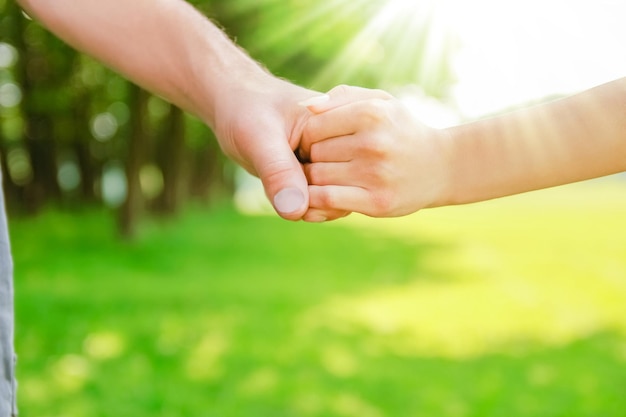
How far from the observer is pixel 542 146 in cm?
244

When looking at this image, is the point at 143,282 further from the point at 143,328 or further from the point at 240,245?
the point at 240,245

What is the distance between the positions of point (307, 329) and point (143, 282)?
3.03 m

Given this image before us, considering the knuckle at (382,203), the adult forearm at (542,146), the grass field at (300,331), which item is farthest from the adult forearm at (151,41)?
the grass field at (300,331)

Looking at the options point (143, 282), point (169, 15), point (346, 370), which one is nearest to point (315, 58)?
point (143, 282)

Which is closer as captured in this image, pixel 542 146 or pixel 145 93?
pixel 542 146

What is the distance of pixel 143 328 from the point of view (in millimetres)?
7730

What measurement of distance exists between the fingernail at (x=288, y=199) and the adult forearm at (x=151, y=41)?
1.26ft

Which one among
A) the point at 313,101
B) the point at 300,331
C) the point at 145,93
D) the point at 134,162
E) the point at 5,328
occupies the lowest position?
the point at 134,162

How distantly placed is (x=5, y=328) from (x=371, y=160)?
125 centimetres

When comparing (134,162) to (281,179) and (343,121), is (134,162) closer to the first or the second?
(343,121)

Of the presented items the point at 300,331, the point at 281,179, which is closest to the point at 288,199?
the point at 281,179

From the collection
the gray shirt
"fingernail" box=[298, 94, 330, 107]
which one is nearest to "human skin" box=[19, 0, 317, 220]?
"fingernail" box=[298, 94, 330, 107]

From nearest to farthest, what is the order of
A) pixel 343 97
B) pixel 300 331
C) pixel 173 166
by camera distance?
pixel 343 97
pixel 300 331
pixel 173 166

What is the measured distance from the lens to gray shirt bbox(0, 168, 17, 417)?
1.93 metres
